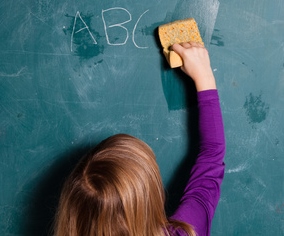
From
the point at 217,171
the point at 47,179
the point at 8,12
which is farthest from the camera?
the point at 47,179

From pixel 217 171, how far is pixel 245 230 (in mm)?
287

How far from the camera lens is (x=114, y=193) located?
73 centimetres

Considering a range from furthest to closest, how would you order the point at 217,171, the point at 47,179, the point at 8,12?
1. the point at 47,179
2. the point at 8,12
3. the point at 217,171

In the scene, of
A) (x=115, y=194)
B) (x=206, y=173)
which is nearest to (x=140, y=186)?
(x=115, y=194)

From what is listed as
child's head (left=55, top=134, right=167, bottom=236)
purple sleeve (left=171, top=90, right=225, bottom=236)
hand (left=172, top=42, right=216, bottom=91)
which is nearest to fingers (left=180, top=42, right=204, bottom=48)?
hand (left=172, top=42, right=216, bottom=91)

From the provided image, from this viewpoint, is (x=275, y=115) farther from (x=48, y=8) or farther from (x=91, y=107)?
(x=48, y=8)

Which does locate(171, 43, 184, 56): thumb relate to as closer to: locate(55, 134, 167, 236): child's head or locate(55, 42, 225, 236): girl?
locate(55, 42, 225, 236): girl

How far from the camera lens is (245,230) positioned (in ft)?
3.53

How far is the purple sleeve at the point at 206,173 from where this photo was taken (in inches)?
33.7

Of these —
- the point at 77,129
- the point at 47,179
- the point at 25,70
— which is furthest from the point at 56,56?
→ the point at 47,179

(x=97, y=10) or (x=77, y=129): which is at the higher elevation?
(x=97, y=10)

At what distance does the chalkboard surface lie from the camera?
3.15ft

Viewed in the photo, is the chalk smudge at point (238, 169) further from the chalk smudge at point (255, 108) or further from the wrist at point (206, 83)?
the wrist at point (206, 83)

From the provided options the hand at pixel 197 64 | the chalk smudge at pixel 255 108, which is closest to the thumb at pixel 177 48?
the hand at pixel 197 64
